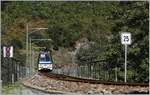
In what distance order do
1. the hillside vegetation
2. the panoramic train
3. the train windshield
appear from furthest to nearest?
the train windshield → the panoramic train → the hillside vegetation

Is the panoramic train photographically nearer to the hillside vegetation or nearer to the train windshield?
the train windshield

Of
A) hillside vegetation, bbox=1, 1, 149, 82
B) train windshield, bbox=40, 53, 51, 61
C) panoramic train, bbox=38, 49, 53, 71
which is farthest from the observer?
train windshield, bbox=40, 53, 51, 61

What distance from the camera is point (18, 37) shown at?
41562 mm

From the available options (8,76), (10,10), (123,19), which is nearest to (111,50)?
(123,19)

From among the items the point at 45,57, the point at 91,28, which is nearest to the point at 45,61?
the point at 45,57

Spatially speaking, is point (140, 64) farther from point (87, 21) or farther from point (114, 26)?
point (87, 21)

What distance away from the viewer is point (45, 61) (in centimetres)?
3953

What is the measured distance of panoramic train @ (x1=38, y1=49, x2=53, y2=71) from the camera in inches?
1545

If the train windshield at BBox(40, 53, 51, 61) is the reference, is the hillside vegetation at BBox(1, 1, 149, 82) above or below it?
above

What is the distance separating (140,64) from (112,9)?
619 cm

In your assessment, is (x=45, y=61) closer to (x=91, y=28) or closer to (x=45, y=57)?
(x=45, y=57)

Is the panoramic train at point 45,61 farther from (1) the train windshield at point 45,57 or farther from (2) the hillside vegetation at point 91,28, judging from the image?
(2) the hillside vegetation at point 91,28

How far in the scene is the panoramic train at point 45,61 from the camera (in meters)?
39.2

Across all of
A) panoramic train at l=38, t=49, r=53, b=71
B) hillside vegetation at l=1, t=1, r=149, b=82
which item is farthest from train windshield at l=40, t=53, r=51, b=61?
hillside vegetation at l=1, t=1, r=149, b=82
